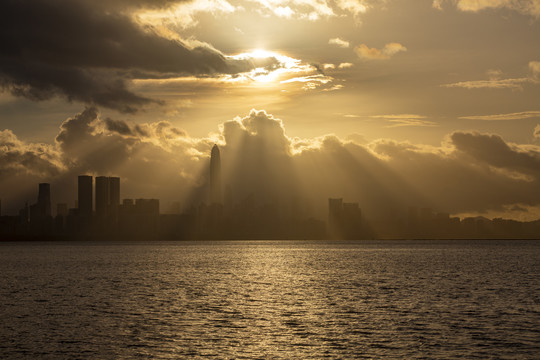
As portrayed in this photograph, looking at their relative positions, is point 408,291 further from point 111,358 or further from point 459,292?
point 111,358

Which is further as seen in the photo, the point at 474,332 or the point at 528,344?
the point at 474,332

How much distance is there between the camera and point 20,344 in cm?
6303

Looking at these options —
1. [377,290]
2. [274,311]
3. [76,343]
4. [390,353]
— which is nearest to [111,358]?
[76,343]

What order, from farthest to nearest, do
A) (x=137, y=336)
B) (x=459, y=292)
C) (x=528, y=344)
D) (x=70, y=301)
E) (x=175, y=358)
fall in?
(x=459, y=292)
(x=70, y=301)
(x=137, y=336)
(x=528, y=344)
(x=175, y=358)

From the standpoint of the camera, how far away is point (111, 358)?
56.4 metres

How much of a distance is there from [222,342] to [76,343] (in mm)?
14519

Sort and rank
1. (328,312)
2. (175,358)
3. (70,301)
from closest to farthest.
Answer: (175,358) < (328,312) < (70,301)

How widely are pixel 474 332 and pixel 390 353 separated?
623 inches

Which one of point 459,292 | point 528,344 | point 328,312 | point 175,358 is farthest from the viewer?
point 459,292

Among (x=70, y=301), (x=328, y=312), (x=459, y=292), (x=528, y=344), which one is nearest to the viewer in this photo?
(x=528, y=344)

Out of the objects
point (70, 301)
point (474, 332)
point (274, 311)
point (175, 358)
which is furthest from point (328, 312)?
point (70, 301)

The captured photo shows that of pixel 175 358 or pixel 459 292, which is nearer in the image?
pixel 175 358

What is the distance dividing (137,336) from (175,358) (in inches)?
525

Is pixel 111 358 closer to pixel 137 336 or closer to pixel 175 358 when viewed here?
pixel 175 358
